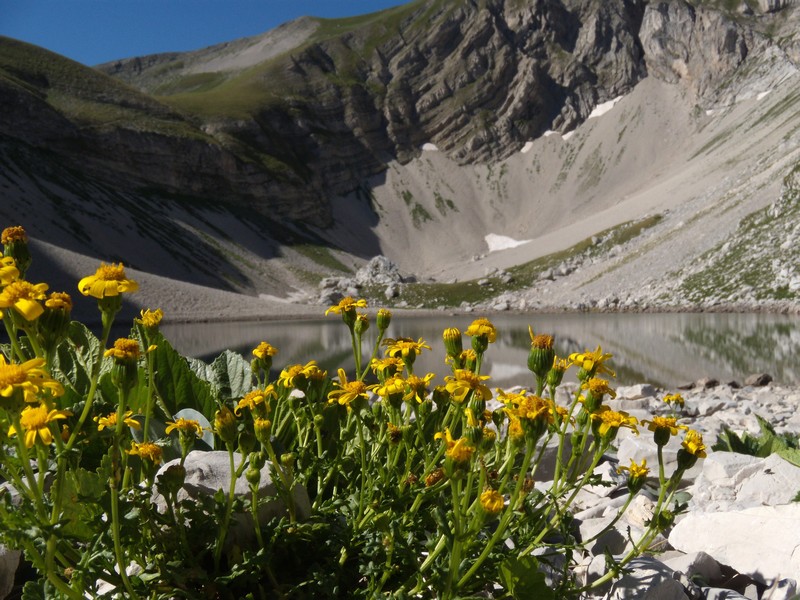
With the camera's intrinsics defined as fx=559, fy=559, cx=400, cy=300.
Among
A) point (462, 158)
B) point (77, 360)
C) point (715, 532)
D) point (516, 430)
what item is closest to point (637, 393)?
point (715, 532)

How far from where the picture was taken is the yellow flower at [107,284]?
1926 millimetres

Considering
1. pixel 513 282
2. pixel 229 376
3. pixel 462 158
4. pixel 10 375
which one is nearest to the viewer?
pixel 10 375

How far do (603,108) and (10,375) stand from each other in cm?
17312

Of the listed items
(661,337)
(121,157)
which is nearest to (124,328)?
(661,337)

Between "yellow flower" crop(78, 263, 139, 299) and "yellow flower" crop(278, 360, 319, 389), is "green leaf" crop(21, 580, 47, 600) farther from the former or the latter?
"yellow flower" crop(278, 360, 319, 389)

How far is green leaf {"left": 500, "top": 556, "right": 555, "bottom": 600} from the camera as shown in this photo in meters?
2.19

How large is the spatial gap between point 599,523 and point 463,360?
5.11 ft

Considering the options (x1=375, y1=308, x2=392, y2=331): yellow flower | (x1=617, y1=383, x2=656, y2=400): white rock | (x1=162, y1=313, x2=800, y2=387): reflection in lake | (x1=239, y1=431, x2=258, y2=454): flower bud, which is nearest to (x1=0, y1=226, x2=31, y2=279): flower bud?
(x1=239, y1=431, x2=258, y2=454): flower bud

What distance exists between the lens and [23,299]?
1746 mm

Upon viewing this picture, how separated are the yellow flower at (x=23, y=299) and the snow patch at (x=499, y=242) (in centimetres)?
13499

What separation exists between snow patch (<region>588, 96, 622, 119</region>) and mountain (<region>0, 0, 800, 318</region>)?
1.90 feet

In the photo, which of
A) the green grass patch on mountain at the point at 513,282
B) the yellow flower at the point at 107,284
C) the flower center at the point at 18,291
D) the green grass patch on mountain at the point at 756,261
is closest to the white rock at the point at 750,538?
the yellow flower at the point at 107,284

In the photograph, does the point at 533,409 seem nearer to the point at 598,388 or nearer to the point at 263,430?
the point at 598,388

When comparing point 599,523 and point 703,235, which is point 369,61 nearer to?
point 703,235
